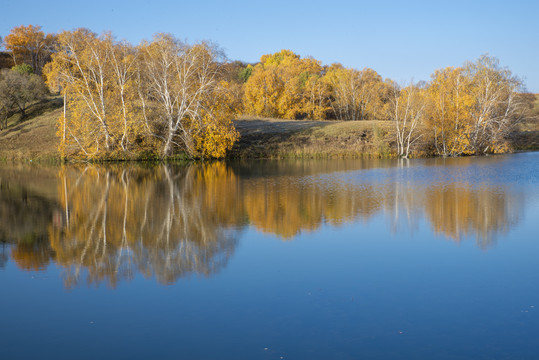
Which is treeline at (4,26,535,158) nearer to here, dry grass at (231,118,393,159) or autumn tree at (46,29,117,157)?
autumn tree at (46,29,117,157)

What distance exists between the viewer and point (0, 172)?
32312 mm

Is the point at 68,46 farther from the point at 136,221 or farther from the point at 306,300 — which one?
the point at 306,300

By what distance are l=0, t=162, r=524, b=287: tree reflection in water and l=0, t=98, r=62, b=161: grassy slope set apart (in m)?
20.2

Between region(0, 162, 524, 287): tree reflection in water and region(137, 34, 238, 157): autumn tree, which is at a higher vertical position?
region(137, 34, 238, 157): autumn tree

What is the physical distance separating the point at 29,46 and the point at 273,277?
89.3 metres

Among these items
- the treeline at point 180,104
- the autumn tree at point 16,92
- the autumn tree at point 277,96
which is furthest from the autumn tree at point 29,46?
the treeline at point 180,104

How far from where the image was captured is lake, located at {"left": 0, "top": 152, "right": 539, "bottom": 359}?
6.57 metres

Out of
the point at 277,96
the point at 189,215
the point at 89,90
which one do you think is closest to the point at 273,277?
the point at 189,215

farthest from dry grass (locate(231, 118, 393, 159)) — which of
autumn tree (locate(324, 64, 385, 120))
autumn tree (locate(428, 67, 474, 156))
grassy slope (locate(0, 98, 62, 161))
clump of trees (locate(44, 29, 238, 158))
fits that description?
autumn tree (locate(324, 64, 385, 120))

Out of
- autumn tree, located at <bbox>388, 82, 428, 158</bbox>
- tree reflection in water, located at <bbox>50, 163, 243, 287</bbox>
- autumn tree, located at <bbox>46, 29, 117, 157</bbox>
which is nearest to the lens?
tree reflection in water, located at <bbox>50, 163, 243, 287</bbox>

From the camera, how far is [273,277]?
9352mm

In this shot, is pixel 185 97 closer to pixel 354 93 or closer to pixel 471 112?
pixel 471 112

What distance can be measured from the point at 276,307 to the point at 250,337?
3.60 ft

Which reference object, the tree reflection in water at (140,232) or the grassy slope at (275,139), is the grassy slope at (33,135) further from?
the tree reflection in water at (140,232)
